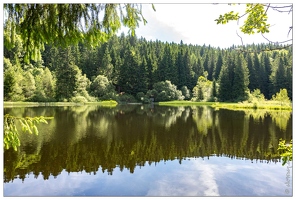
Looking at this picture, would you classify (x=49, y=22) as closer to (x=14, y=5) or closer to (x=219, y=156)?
(x=14, y=5)

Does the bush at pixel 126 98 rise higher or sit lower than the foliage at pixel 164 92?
lower

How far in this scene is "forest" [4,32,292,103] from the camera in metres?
25.2

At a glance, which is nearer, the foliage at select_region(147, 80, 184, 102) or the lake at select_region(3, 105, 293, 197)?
the lake at select_region(3, 105, 293, 197)

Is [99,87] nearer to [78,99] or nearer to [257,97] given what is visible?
[78,99]

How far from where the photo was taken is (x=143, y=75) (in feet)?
120

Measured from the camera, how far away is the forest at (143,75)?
A: 25234 mm

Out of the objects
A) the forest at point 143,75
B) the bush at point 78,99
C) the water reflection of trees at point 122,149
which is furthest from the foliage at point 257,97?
the bush at point 78,99

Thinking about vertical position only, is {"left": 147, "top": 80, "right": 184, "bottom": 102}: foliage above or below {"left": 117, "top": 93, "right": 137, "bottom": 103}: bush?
above

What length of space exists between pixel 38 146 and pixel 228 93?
2878 centimetres

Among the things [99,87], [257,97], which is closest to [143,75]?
[99,87]

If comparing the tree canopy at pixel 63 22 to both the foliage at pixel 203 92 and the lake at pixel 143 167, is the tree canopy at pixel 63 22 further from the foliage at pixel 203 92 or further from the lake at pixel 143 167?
the foliage at pixel 203 92

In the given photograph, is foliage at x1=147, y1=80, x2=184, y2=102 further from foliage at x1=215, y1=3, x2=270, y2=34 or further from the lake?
foliage at x1=215, y1=3, x2=270, y2=34

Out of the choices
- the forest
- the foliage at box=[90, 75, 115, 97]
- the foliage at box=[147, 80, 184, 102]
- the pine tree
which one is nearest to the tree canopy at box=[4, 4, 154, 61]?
the forest

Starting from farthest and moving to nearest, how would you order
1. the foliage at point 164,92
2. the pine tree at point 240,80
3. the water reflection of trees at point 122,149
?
the foliage at point 164,92 < the pine tree at point 240,80 < the water reflection of trees at point 122,149
